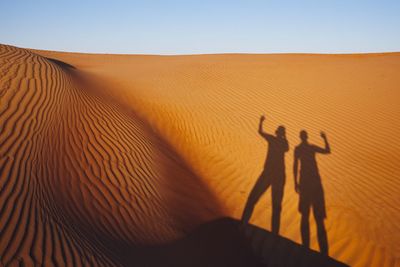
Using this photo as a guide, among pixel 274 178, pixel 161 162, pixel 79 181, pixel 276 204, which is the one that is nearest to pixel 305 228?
pixel 276 204

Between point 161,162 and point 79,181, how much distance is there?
199 cm

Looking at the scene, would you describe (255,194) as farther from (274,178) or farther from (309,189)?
(309,189)

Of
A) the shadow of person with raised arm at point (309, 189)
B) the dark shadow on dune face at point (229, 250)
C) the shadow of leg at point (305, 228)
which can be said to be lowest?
the dark shadow on dune face at point (229, 250)

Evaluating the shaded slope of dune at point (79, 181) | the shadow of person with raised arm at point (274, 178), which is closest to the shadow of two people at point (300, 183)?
the shadow of person with raised arm at point (274, 178)

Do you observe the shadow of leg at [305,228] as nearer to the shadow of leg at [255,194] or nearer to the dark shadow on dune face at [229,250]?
the dark shadow on dune face at [229,250]

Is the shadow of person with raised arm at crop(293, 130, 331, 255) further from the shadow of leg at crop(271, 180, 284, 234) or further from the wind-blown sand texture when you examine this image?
the shadow of leg at crop(271, 180, 284, 234)

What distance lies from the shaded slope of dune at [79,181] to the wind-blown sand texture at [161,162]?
20 mm

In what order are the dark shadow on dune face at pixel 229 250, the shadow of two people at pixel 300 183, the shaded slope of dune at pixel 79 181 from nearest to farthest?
1. the shaded slope of dune at pixel 79 181
2. the dark shadow on dune face at pixel 229 250
3. the shadow of two people at pixel 300 183

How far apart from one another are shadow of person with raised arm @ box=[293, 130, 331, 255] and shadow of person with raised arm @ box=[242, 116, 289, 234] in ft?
1.06

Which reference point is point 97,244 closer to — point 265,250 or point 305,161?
point 265,250

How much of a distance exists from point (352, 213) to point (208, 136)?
393 centimetres

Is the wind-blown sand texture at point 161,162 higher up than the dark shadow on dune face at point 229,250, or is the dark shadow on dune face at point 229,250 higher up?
the wind-blown sand texture at point 161,162

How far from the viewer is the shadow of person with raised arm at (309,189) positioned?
15.2 ft

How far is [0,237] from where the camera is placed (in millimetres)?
2680
